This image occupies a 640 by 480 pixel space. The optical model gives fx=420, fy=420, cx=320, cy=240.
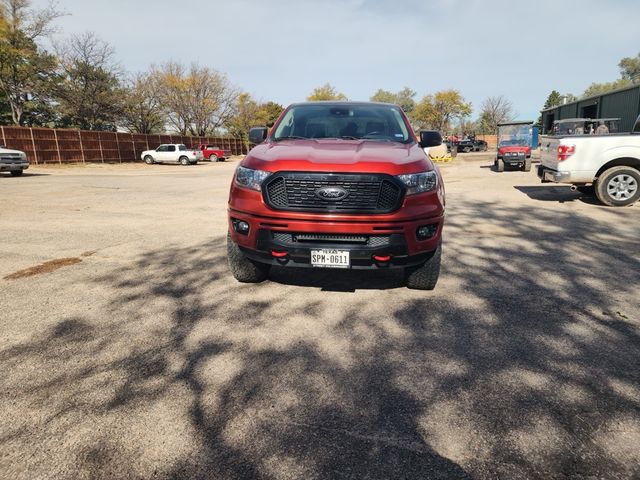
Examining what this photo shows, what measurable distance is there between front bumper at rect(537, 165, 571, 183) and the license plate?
768 centimetres

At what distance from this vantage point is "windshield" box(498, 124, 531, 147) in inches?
775

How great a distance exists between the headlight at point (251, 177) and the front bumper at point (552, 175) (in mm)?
7951

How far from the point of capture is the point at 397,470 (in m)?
1.83

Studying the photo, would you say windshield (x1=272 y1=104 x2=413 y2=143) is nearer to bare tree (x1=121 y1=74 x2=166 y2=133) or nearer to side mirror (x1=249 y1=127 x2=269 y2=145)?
side mirror (x1=249 y1=127 x2=269 y2=145)

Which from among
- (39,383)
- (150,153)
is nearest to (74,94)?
(150,153)

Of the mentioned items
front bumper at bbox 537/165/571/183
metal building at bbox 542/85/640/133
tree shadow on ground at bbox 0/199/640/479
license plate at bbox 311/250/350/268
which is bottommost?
tree shadow on ground at bbox 0/199/640/479

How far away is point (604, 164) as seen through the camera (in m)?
8.86

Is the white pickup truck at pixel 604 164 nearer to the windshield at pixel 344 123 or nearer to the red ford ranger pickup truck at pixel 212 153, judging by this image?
the windshield at pixel 344 123

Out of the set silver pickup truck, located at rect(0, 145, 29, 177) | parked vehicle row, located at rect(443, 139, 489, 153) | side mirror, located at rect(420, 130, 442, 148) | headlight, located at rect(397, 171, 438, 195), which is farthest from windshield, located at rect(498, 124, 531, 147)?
parked vehicle row, located at rect(443, 139, 489, 153)

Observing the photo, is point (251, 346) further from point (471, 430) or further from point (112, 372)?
point (471, 430)

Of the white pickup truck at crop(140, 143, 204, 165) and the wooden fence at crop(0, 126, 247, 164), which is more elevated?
the wooden fence at crop(0, 126, 247, 164)

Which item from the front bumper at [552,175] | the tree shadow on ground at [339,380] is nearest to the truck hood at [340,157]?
the tree shadow on ground at [339,380]

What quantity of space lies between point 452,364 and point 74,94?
4466 cm

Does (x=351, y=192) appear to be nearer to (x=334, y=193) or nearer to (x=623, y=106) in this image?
(x=334, y=193)
